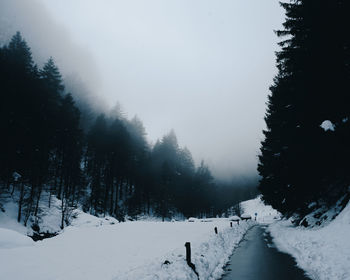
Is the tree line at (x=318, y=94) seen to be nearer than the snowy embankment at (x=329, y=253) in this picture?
No

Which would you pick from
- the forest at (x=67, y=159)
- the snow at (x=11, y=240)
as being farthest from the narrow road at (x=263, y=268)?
the forest at (x=67, y=159)

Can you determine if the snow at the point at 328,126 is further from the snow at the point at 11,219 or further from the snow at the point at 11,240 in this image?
the snow at the point at 11,219

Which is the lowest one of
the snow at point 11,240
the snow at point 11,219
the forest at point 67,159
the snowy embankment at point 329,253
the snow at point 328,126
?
the snowy embankment at point 329,253

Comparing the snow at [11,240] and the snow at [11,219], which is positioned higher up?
the snow at [11,219]

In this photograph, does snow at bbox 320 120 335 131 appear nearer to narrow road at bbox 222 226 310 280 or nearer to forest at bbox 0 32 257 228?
narrow road at bbox 222 226 310 280

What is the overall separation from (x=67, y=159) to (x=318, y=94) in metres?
35.2

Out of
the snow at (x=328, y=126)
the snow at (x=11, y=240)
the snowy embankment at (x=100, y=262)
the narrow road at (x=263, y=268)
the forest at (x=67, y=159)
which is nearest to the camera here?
the snowy embankment at (x=100, y=262)

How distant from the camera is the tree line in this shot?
1441 centimetres

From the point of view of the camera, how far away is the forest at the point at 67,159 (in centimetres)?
2777

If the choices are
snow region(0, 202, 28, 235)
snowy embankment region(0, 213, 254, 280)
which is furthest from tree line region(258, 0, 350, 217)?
snow region(0, 202, 28, 235)

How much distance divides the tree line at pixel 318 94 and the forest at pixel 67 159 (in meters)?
26.3

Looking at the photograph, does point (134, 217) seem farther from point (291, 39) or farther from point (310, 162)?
point (291, 39)

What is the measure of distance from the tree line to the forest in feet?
86.4

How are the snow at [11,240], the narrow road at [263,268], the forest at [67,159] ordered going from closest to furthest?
the narrow road at [263,268] < the snow at [11,240] < the forest at [67,159]
